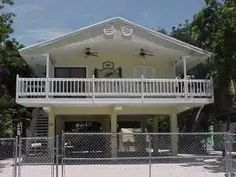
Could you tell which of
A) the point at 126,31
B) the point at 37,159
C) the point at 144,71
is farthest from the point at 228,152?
the point at 144,71

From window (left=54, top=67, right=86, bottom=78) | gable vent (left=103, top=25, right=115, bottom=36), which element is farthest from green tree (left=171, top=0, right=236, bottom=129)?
window (left=54, top=67, right=86, bottom=78)

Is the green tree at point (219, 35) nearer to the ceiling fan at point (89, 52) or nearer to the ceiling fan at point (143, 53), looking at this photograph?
the ceiling fan at point (143, 53)

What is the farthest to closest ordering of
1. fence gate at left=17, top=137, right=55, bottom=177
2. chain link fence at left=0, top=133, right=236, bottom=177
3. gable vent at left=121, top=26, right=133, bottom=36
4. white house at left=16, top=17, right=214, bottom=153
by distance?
1. gable vent at left=121, top=26, right=133, bottom=36
2. white house at left=16, top=17, right=214, bottom=153
3. fence gate at left=17, top=137, right=55, bottom=177
4. chain link fence at left=0, top=133, right=236, bottom=177

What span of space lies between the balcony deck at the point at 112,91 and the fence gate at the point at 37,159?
7.79 ft

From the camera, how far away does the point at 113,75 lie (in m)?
29.1

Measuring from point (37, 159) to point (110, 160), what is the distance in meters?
4.11

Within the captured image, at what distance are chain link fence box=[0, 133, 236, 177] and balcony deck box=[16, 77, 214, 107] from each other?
6.81 ft

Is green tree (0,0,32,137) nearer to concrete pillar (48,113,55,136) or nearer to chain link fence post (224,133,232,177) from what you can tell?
concrete pillar (48,113,55,136)

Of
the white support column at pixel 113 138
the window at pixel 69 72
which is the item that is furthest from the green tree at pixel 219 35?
the window at pixel 69 72

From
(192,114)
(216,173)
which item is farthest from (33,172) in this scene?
(192,114)

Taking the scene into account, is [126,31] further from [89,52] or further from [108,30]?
[89,52]

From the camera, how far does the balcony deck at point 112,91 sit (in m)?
24.8

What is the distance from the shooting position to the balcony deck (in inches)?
976

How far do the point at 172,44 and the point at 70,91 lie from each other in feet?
21.3
